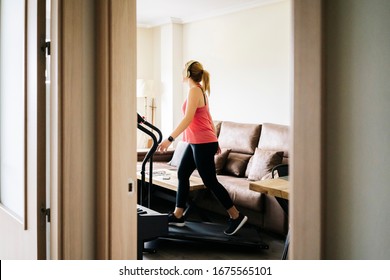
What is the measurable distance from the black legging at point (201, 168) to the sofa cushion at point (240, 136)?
1245mm

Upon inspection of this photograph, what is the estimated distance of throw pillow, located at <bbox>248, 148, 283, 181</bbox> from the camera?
4.19m

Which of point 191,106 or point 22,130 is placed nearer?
point 22,130

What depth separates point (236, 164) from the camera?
4637 mm

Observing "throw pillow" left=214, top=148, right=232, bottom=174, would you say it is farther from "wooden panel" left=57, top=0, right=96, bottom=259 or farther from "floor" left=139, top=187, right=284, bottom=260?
"wooden panel" left=57, top=0, right=96, bottom=259

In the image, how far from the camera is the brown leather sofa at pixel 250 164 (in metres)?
3.86

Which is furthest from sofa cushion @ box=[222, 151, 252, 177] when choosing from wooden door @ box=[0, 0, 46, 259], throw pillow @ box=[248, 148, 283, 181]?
wooden door @ box=[0, 0, 46, 259]

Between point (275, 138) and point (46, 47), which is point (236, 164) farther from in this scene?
point (46, 47)

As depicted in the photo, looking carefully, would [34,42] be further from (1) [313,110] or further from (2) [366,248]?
(2) [366,248]

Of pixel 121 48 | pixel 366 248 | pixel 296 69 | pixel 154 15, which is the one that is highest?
pixel 154 15

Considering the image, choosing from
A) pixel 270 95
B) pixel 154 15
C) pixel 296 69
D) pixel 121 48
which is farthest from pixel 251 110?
pixel 296 69

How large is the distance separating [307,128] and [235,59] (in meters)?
4.56

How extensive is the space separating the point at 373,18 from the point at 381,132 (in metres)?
0.23


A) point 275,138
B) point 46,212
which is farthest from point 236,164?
point 46,212

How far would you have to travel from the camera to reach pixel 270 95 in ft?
16.3
